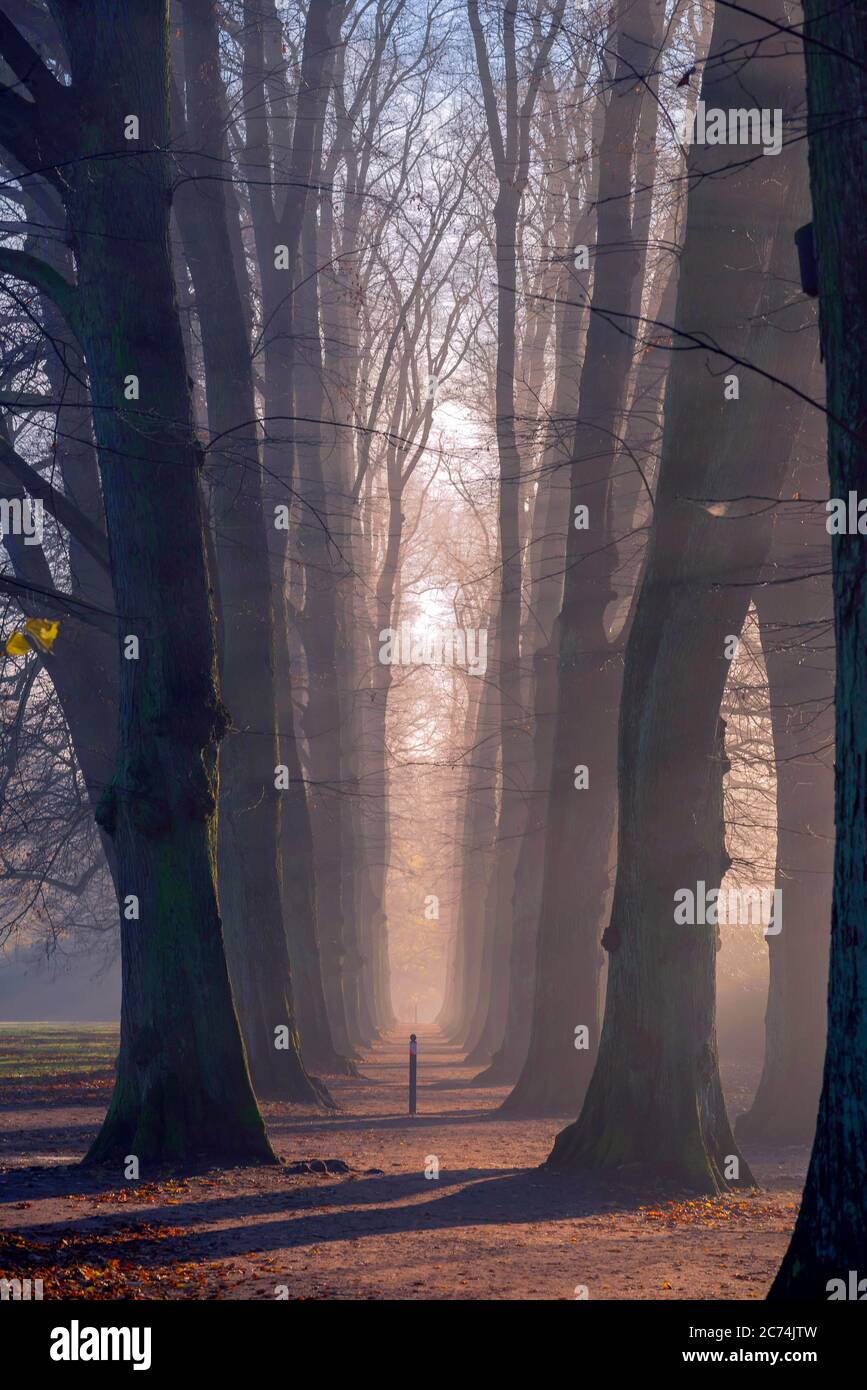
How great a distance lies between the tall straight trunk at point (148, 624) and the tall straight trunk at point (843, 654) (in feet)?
18.2

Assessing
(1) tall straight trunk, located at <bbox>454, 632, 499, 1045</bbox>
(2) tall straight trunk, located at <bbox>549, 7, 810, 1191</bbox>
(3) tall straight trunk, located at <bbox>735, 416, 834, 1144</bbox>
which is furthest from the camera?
(1) tall straight trunk, located at <bbox>454, 632, 499, 1045</bbox>

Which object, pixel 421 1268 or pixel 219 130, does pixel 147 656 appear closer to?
pixel 421 1268

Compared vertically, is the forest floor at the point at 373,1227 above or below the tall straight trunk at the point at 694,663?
below

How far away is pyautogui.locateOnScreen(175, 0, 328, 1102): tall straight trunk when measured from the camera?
1480cm

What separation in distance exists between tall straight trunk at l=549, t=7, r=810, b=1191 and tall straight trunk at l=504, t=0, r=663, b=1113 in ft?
12.7

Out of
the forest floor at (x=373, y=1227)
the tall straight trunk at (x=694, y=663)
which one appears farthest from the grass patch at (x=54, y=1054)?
the tall straight trunk at (x=694, y=663)

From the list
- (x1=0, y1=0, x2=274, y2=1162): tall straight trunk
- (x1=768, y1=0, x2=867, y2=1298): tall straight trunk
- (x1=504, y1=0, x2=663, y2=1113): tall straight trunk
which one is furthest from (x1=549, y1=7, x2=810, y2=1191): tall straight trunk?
(x1=768, y1=0, x2=867, y2=1298): tall straight trunk

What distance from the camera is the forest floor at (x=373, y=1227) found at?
6301 mm

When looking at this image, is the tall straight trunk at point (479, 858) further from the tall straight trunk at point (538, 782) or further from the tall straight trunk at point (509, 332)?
the tall straight trunk at point (538, 782)

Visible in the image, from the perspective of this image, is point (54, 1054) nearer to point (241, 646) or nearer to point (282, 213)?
point (241, 646)

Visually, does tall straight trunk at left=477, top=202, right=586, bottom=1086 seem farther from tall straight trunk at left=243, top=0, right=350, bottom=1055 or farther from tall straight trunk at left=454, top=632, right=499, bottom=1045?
tall straight trunk at left=454, top=632, right=499, bottom=1045

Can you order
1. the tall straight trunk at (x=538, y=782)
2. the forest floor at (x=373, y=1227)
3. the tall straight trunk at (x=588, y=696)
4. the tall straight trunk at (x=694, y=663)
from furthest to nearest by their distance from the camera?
the tall straight trunk at (x=538, y=782)
the tall straight trunk at (x=588, y=696)
the tall straight trunk at (x=694, y=663)
the forest floor at (x=373, y=1227)

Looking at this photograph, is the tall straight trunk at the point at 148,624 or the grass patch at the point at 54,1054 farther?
the grass patch at the point at 54,1054

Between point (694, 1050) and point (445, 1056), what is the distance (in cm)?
2653
